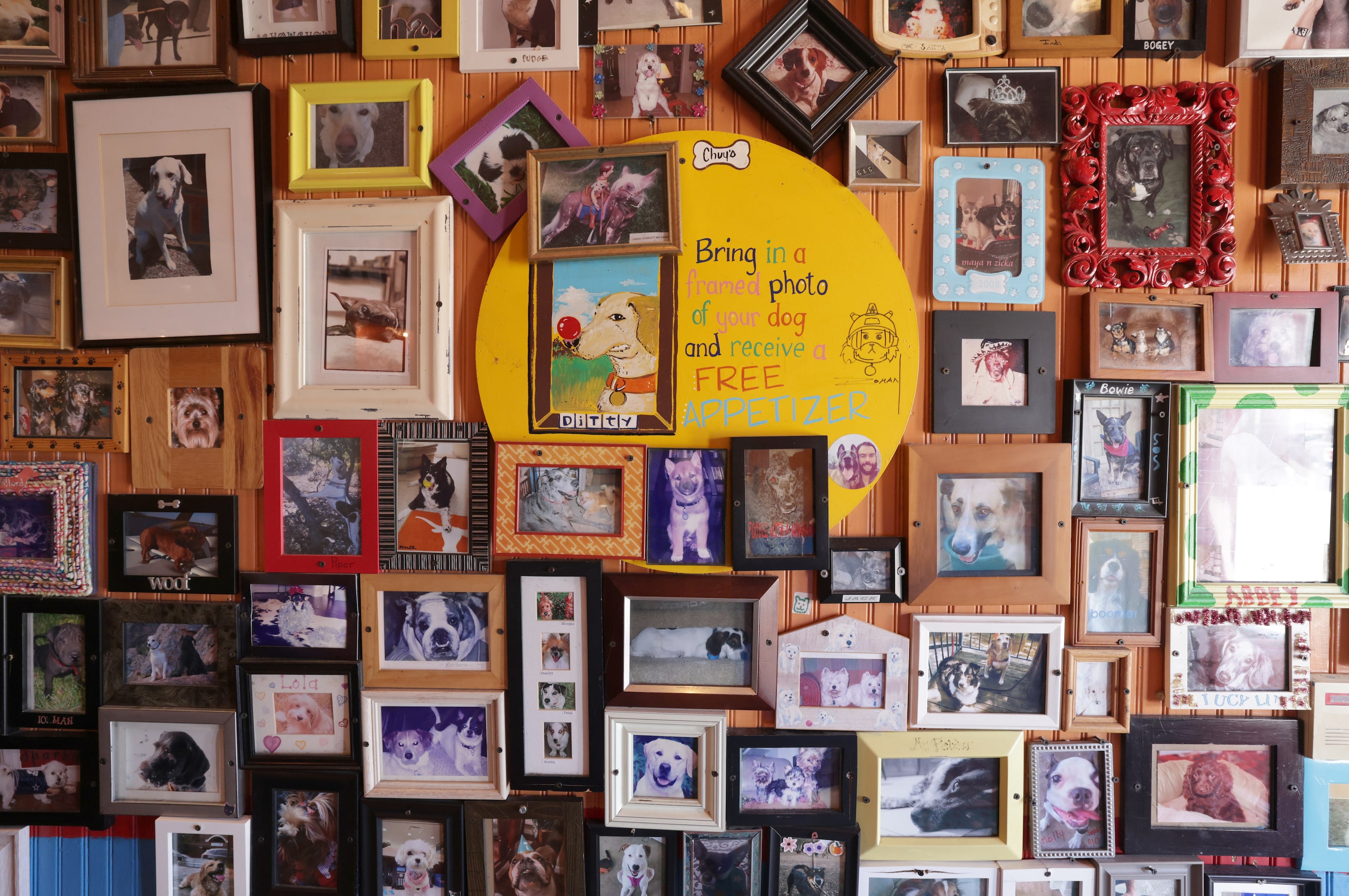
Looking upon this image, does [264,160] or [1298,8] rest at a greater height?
[1298,8]

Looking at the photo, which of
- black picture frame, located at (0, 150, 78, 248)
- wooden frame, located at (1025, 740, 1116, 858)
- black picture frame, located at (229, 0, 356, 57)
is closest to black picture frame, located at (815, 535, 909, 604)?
wooden frame, located at (1025, 740, 1116, 858)

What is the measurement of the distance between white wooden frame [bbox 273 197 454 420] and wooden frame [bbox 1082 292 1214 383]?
1.47 metres

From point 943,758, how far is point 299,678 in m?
1.55

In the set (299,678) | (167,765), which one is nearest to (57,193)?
(299,678)

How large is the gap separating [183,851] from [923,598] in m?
1.89

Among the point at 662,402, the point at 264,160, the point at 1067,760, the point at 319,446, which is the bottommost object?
the point at 1067,760

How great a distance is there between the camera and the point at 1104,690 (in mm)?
1656

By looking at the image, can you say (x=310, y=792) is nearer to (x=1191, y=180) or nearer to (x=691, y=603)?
(x=691, y=603)

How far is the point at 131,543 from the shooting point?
5.61 feet

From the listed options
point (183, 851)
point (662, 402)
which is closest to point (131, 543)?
point (183, 851)

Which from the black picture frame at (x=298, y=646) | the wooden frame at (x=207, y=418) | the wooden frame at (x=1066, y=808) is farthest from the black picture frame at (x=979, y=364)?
the wooden frame at (x=207, y=418)

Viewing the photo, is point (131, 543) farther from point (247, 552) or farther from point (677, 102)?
point (677, 102)

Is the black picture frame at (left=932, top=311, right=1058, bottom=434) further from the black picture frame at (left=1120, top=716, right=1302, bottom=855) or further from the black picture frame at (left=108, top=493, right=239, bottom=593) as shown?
the black picture frame at (left=108, top=493, right=239, bottom=593)

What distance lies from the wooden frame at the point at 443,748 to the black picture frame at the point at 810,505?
2.24ft
